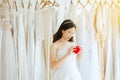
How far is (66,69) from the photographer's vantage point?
2.46 m

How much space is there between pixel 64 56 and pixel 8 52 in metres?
0.89

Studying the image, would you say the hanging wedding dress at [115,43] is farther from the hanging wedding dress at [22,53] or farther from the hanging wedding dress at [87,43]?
the hanging wedding dress at [22,53]

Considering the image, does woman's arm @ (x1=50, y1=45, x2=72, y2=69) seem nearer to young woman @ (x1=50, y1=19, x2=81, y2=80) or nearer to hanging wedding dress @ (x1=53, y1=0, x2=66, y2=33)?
young woman @ (x1=50, y1=19, x2=81, y2=80)

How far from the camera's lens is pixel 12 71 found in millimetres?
3109

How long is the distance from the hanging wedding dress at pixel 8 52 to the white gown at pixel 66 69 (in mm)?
763

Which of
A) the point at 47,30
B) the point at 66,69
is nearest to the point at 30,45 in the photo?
the point at 47,30

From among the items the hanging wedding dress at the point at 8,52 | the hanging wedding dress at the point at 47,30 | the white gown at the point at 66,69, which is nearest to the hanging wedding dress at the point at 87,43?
the hanging wedding dress at the point at 47,30

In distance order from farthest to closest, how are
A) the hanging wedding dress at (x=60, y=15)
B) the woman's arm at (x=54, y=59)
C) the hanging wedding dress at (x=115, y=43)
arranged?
1. the hanging wedding dress at (x=60, y=15)
2. the hanging wedding dress at (x=115, y=43)
3. the woman's arm at (x=54, y=59)

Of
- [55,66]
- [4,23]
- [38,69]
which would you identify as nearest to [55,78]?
[55,66]

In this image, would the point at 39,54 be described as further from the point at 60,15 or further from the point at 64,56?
the point at 64,56

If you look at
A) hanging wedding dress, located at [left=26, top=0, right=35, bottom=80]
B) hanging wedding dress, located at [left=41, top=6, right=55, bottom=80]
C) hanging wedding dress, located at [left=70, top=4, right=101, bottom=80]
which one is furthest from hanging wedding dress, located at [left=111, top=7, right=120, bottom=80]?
hanging wedding dress, located at [left=26, top=0, right=35, bottom=80]

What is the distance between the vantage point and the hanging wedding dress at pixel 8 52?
10.2ft

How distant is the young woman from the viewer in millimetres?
2451

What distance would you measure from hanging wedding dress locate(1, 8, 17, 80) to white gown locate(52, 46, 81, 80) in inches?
30.0
